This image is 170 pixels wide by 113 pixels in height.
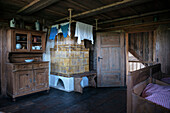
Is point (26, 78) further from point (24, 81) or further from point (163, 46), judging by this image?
point (163, 46)

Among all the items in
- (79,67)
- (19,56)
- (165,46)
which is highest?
(165,46)

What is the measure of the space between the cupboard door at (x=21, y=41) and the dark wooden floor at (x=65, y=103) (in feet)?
4.27

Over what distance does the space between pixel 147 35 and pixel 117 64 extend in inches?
117

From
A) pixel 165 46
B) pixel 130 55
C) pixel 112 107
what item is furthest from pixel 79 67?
pixel 130 55

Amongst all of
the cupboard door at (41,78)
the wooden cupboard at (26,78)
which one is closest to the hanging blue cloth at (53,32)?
the wooden cupboard at (26,78)

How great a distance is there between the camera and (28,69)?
336 cm

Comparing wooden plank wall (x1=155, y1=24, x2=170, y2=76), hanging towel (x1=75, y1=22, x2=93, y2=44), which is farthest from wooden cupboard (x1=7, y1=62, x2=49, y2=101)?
wooden plank wall (x1=155, y1=24, x2=170, y2=76)

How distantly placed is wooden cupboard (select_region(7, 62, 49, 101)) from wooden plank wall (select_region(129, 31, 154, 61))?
16.0ft

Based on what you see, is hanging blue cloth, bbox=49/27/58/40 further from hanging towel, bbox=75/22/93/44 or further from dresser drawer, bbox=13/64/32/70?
dresser drawer, bbox=13/64/32/70

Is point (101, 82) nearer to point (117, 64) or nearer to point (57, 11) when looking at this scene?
point (117, 64)

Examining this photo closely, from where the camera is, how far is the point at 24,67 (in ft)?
10.8

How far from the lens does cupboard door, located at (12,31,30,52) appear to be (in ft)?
11.0

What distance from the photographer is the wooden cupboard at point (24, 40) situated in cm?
332

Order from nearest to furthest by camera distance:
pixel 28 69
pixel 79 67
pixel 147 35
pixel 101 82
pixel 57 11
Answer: pixel 28 69 → pixel 57 11 → pixel 79 67 → pixel 101 82 → pixel 147 35
